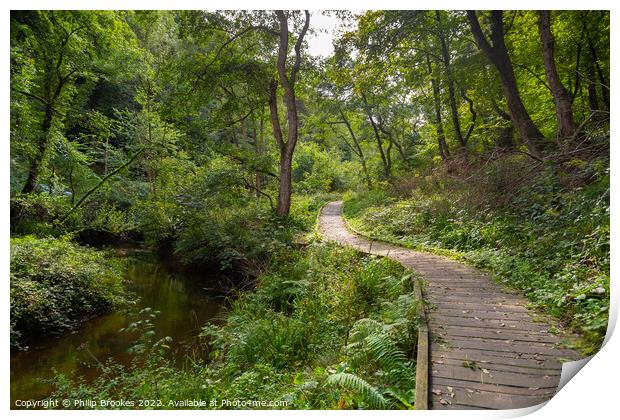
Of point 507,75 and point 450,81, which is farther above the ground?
point 450,81

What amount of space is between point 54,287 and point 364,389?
535cm

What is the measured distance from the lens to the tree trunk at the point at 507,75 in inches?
199

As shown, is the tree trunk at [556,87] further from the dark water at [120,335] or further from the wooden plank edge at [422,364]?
the dark water at [120,335]

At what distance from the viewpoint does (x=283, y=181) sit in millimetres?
10125

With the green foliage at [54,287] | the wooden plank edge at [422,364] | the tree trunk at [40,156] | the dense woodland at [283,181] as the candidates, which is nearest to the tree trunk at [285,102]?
the dense woodland at [283,181]

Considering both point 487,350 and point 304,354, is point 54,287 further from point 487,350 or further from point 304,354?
point 487,350

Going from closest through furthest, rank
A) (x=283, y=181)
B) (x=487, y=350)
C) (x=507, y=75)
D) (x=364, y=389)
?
1. (x=364, y=389)
2. (x=487, y=350)
3. (x=507, y=75)
4. (x=283, y=181)

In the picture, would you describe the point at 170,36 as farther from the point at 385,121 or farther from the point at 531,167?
the point at 385,121

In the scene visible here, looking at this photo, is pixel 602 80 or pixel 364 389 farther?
pixel 602 80

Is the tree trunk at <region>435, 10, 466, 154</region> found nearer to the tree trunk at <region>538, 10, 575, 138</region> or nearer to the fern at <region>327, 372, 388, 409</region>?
the tree trunk at <region>538, 10, 575, 138</region>

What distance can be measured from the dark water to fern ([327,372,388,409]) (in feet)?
9.07

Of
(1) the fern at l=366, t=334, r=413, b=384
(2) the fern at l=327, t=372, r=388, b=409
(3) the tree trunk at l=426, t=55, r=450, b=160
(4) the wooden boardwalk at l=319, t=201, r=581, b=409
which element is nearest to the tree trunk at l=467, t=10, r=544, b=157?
(3) the tree trunk at l=426, t=55, r=450, b=160

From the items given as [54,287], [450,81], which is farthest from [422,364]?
[450,81]

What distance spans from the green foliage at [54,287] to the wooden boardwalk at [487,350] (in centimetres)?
485
